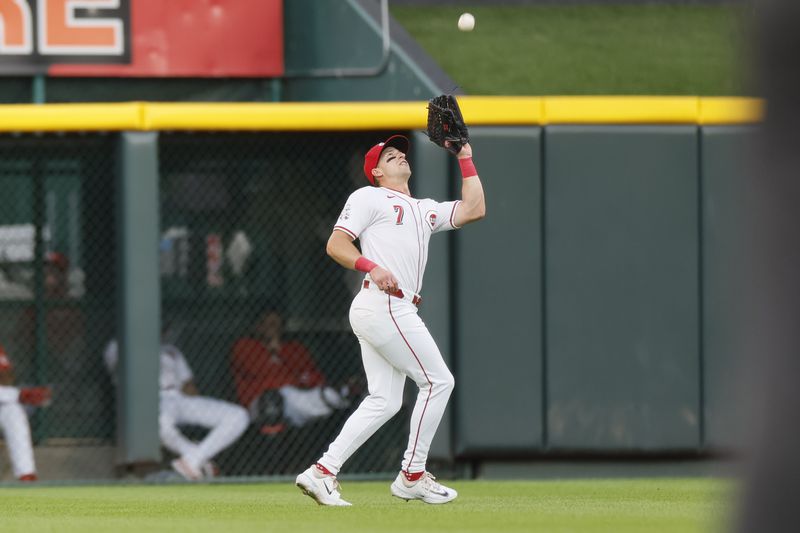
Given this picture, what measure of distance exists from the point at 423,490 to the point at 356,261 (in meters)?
1.17

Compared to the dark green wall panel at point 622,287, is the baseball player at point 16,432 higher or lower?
lower

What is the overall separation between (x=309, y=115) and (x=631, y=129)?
2.21 m

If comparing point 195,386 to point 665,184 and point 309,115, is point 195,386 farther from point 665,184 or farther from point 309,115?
point 665,184

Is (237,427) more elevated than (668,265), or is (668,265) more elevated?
(668,265)

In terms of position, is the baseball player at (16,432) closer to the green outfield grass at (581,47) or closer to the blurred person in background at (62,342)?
the blurred person in background at (62,342)

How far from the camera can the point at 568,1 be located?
1444 centimetres

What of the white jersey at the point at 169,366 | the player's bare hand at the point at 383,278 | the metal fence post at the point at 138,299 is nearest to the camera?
the player's bare hand at the point at 383,278

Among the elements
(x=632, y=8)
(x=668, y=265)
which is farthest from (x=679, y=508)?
(x=632, y=8)

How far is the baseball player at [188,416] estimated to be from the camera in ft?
30.4

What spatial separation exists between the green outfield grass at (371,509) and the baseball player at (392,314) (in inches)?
7.3

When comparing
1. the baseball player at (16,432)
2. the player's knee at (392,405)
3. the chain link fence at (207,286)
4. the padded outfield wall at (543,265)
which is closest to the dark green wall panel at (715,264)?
the padded outfield wall at (543,265)

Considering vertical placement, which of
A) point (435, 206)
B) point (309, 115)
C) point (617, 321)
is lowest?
point (617, 321)

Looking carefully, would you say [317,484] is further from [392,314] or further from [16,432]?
[16,432]

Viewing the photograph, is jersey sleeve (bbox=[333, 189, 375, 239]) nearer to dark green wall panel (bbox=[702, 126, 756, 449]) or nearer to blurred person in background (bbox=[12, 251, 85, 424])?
dark green wall panel (bbox=[702, 126, 756, 449])
